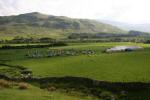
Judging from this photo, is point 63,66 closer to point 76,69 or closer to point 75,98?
point 76,69

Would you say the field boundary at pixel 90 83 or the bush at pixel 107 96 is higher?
the field boundary at pixel 90 83

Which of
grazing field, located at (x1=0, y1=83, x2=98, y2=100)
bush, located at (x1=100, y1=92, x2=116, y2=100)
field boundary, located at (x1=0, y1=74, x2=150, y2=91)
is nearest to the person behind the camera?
grazing field, located at (x1=0, y1=83, x2=98, y2=100)

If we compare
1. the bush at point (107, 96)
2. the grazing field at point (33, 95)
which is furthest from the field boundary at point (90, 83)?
the grazing field at point (33, 95)

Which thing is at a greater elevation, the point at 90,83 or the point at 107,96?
the point at 90,83

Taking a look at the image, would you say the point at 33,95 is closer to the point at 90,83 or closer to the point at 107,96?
the point at 107,96

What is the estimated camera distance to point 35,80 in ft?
200

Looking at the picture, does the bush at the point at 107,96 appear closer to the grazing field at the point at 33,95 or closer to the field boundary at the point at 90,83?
the grazing field at the point at 33,95

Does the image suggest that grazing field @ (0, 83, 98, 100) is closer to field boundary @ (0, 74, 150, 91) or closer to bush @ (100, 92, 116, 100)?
bush @ (100, 92, 116, 100)

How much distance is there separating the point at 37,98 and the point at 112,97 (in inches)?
439

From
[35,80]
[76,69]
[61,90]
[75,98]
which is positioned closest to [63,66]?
[76,69]

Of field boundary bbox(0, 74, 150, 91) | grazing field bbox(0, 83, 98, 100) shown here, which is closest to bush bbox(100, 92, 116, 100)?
grazing field bbox(0, 83, 98, 100)

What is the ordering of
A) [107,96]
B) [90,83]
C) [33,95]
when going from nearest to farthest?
[33,95], [107,96], [90,83]

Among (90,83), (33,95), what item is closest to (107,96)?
(90,83)

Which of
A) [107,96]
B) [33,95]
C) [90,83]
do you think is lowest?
[107,96]
